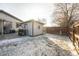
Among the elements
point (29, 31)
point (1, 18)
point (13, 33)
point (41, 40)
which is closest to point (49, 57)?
point (41, 40)

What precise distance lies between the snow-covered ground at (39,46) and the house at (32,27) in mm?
83

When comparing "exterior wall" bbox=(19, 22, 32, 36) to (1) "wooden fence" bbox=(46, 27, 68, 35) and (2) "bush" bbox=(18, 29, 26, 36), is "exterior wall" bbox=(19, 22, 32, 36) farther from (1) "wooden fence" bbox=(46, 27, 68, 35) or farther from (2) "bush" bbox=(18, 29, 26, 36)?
(1) "wooden fence" bbox=(46, 27, 68, 35)

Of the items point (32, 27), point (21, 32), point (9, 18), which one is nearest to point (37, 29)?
point (32, 27)

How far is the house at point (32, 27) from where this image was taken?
74.6 inches

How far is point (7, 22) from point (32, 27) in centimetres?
42

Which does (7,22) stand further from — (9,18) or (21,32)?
(21,32)

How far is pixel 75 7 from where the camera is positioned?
6.13 feet

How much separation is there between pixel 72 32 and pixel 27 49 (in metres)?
0.78

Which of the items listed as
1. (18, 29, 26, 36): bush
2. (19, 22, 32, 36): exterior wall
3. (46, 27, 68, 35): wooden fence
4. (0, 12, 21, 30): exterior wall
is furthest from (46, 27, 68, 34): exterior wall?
(0, 12, 21, 30): exterior wall

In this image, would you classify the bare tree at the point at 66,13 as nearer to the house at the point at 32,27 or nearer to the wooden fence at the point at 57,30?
the wooden fence at the point at 57,30

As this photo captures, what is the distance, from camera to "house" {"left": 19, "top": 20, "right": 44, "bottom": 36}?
1.90 metres

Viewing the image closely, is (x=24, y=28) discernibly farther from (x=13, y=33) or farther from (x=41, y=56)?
(x=41, y=56)

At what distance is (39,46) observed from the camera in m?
1.88

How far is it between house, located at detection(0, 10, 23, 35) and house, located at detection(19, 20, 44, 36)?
10 cm
